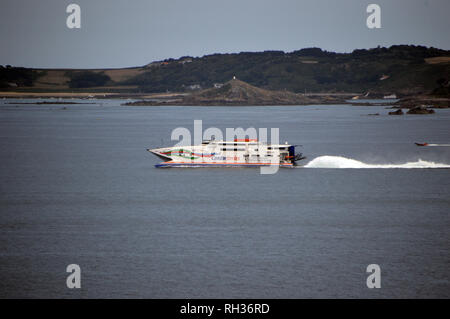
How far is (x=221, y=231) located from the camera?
119ft

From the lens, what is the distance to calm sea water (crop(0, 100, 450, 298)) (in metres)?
27.5

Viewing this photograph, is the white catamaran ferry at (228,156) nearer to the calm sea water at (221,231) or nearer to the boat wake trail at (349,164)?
the calm sea water at (221,231)

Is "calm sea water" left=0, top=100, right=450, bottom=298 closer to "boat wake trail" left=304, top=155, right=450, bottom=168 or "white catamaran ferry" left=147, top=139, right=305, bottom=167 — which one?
"boat wake trail" left=304, top=155, right=450, bottom=168

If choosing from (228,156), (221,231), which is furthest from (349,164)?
(221,231)

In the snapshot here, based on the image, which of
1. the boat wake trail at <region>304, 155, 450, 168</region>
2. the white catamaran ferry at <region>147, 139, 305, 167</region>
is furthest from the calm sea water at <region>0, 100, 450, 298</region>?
the white catamaran ferry at <region>147, 139, 305, 167</region>

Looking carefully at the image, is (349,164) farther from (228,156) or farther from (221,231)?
(221,231)

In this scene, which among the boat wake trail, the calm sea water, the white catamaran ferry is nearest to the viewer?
the calm sea water

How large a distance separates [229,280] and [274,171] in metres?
33.4

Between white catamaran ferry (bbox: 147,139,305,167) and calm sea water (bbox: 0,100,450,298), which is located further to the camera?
white catamaran ferry (bbox: 147,139,305,167)

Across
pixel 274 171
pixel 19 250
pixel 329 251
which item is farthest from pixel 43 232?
pixel 274 171

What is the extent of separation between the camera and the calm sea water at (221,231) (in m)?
27.5

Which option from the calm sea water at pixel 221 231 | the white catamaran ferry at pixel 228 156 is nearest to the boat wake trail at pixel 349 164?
A: the calm sea water at pixel 221 231

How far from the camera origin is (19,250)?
31.9 m

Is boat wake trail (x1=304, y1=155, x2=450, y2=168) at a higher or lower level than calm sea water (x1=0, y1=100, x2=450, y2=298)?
higher
